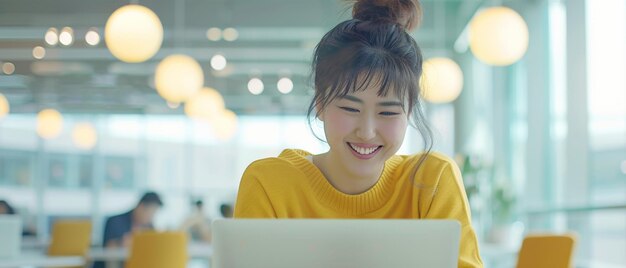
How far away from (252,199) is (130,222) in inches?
Result: 249

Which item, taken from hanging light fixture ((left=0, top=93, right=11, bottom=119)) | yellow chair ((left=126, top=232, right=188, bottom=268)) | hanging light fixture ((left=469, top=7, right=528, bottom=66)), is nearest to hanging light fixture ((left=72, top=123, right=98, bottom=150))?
hanging light fixture ((left=0, top=93, right=11, bottom=119))

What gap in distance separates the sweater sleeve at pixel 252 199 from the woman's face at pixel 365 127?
0.62ft

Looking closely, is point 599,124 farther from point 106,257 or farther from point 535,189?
point 106,257

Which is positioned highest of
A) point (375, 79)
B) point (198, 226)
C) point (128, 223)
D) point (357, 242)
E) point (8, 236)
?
point (375, 79)

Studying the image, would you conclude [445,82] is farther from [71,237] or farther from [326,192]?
[326,192]

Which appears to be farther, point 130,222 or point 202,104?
point 202,104

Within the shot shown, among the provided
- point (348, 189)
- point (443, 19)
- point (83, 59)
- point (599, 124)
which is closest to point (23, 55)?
point (83, 59)

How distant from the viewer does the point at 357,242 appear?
138 cm

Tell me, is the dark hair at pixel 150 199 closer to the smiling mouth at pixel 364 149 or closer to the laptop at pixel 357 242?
the smiling mouth at pixel 364 149

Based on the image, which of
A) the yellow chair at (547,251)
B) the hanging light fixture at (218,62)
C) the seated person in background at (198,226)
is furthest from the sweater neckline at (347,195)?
the hanging light fixture at (218,62)

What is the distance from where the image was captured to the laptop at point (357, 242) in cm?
138

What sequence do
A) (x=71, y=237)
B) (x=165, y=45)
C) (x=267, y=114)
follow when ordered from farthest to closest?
(x=267, y=114) < (x=165, y=45) < (x=71, y=237)

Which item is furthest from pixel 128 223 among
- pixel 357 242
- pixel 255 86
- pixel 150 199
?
pixel 357 242

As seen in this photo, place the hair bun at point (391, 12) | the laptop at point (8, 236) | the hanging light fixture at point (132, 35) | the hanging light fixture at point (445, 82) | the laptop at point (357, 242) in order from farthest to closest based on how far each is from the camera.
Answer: the hanging light fixture at point (445, 82), the hanging light fixture at point (132, 35), the laptop at point (8, 236), the hair bun at point (391, 12), the laptop at point (357, 242)
